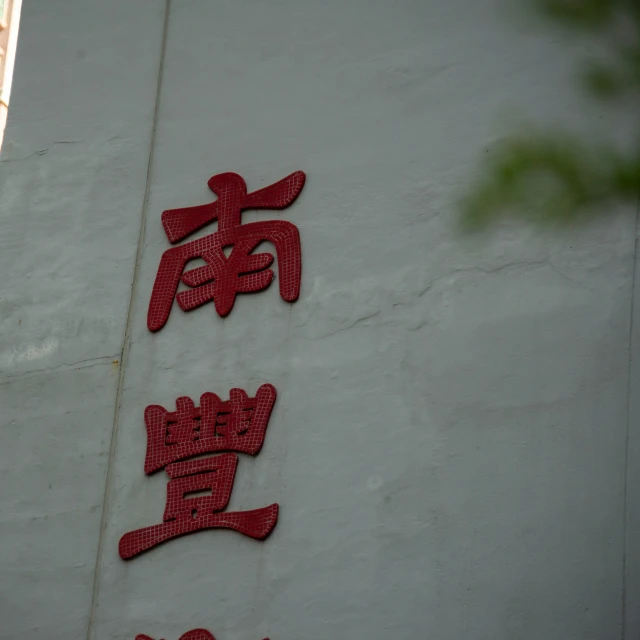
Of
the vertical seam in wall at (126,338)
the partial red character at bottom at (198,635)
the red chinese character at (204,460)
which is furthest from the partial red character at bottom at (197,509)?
the partial red character at bottom at (198,635)

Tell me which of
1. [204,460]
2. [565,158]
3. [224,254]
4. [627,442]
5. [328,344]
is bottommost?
[627,442]

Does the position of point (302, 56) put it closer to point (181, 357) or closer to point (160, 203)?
point (160, 203)

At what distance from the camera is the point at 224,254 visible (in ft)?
15.4

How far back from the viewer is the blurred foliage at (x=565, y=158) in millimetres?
4074

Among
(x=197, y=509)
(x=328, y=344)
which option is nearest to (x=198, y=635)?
(x=197, y=509)

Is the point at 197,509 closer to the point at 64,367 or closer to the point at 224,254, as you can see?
the point at 64,367

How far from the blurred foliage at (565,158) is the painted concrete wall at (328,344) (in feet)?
0.27

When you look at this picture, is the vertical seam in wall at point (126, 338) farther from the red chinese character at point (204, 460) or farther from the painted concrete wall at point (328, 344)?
the red chinese character at point (204, 460)

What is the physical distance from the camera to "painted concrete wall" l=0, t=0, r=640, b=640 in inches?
154

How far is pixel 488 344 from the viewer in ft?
13.6

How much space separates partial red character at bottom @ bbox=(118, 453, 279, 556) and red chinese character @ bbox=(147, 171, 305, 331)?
2.04 feet

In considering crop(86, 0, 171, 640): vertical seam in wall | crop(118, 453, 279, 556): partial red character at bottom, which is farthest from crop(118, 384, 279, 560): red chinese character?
crop(86, 0, 171, 640): vertical seam in wall

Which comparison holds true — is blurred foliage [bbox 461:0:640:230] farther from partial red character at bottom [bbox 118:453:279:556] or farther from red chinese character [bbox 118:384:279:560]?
partial red character at bottom [bbox 118:453:279:556]

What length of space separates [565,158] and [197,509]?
5.91ft
